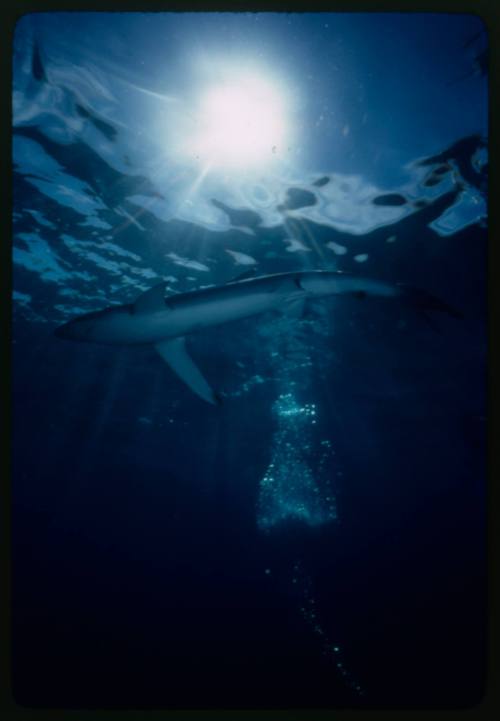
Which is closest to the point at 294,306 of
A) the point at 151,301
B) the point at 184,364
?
the point at 151,301

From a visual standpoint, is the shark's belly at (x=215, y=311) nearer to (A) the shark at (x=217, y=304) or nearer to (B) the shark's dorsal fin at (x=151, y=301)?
(A) the shark at (x=217, y=304)

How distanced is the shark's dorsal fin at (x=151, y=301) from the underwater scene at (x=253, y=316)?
0.02m

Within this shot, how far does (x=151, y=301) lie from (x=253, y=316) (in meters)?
4.81

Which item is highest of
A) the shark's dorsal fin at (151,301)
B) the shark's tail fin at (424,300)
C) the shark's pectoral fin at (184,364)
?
the shark's tail fin at (424,300)

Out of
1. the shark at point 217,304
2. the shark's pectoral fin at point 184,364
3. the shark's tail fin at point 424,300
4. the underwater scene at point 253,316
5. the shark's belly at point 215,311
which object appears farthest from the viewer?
the shark's pectoral fin at point 184,364

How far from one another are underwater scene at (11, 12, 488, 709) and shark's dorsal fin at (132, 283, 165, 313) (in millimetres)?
18

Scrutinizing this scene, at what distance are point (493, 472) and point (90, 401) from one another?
17607 millimetres

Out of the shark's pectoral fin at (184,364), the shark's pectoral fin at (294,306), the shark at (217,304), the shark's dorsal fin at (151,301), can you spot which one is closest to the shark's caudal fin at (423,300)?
the shark at (217,304)

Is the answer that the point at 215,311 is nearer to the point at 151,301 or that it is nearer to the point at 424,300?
the point at 151,301

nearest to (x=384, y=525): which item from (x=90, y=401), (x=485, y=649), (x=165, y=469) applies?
(x=165, y=469)

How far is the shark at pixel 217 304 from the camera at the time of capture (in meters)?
3.57

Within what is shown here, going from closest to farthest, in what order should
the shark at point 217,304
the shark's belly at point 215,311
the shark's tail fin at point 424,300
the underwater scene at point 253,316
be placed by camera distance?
the shark's tail fin at point 424,300, the shark at point 217,304, the underwater scene at point 253,316, the shark's belly at point 215,311

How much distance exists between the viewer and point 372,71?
4633 millimetres

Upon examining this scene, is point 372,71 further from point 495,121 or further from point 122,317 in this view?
point 122,317
